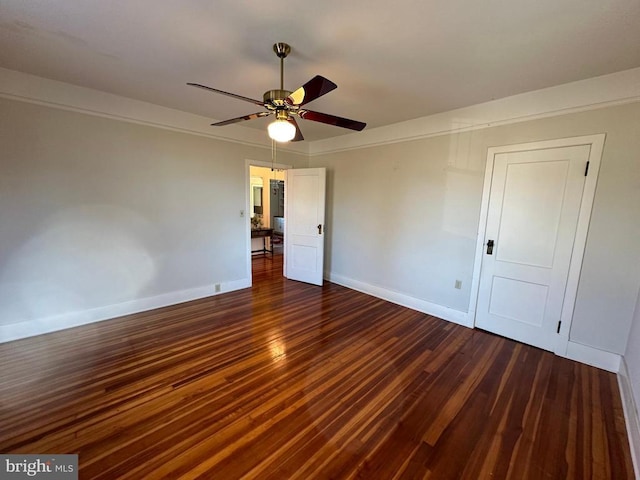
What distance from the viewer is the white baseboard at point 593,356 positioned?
230cm

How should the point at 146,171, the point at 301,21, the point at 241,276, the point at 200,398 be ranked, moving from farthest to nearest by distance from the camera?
the point at 241,276 < the point at 146,171 < the point at 200,398 < the point at 301,21

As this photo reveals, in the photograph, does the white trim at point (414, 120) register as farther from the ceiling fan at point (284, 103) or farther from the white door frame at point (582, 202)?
the ceiling fan at point (284, 103)

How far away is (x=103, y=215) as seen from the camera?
2.97 m

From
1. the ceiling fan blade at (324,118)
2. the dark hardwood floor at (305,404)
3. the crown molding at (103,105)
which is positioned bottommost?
the dark hardwood floor at (305,404)

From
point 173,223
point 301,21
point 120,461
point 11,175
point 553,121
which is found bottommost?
point 120,461

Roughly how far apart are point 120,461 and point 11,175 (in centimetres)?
279

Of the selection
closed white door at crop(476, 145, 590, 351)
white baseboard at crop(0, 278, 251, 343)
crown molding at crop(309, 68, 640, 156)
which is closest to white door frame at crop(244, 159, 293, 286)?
white baseboard at crop(0, 278, 251, 343)

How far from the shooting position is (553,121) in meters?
2.49

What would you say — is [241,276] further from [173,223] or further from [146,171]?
[146,171]

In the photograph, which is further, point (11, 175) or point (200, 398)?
point (11, 175)

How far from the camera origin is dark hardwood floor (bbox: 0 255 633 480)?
1.46 m

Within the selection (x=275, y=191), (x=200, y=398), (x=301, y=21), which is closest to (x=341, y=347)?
(x=200, y=398)

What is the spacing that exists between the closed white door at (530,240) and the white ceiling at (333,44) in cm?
75

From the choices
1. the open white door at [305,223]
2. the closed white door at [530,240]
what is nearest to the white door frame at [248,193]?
the open white door at [305,223]
